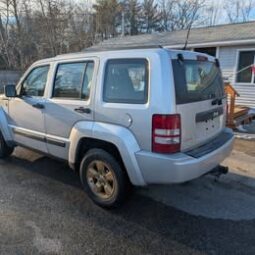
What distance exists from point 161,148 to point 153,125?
0.26 m

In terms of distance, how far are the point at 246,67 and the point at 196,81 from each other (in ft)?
Answer: 31.0

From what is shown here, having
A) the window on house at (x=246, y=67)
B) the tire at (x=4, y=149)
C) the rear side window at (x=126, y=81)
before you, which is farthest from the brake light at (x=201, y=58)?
the window on house at (x=246, y=67)

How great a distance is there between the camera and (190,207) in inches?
149

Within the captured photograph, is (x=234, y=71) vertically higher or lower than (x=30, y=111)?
lower

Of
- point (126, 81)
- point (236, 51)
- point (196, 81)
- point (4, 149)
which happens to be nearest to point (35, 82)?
point (4, 149)

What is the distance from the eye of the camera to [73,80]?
3994 mm

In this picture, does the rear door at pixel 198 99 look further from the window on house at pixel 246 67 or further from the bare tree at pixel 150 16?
the bare tree at pixel 150 16

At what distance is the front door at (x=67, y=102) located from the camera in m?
3.75

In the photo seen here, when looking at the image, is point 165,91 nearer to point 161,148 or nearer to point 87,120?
A: point 161,148

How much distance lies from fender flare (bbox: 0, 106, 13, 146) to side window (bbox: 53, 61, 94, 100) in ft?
4.97

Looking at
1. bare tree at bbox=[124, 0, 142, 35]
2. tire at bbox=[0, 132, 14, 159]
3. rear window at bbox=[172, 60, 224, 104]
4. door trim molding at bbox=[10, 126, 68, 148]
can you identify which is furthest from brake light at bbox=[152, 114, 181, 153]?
bare tree at bbox=[124, 0, 142, 35]

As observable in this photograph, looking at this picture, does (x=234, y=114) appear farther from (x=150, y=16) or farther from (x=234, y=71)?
(x=150, y=16)

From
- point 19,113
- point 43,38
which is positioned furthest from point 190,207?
point 43,38

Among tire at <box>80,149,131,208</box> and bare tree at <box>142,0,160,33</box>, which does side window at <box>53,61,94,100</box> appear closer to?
tire at <box>80,149,131,208</box>
